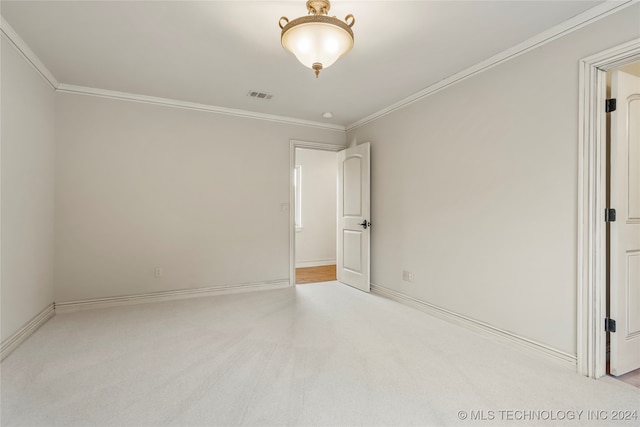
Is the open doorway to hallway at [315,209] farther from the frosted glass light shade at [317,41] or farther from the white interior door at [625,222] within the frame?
the white interior door at [625,222]

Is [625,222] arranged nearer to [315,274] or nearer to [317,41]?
[317,41]

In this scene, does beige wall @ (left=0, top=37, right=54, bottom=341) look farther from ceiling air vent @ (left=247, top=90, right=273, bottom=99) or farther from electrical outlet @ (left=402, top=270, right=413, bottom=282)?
electrical outlet @ (left=402, top=270, right=413, bottom=282)

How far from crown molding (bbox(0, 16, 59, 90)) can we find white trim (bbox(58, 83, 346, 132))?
210 mm

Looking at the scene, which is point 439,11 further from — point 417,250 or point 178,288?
point 178,288

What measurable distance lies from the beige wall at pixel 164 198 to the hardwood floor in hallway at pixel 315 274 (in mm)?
727

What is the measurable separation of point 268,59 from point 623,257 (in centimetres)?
311

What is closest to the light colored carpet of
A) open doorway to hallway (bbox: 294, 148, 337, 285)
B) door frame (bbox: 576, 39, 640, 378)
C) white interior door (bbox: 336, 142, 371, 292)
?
door frame (bbox: 576, 39, 640, 378)

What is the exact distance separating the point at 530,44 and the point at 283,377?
309 centimetres

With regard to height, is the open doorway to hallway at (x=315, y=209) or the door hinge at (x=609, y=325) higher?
the open doorway to hallway at (x=315, y=209)

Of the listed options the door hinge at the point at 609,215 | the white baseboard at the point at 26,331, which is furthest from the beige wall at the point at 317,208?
the door hinge at the point at 609,215

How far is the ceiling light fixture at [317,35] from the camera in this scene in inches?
73.5

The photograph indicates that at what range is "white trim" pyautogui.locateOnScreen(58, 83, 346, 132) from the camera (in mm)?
3457

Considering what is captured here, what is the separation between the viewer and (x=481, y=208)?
2.89 meters

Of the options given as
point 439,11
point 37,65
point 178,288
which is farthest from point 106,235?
point 439,11
